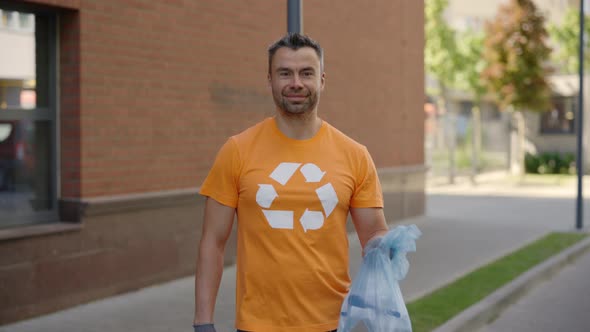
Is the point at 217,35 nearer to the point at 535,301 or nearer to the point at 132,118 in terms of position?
the point at 132,118

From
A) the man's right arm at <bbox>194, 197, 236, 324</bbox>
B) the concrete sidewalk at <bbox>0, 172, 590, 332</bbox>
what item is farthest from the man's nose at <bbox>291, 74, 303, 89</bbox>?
the concrete sidewalk at <bbox>0, 172, 590, 332</bbox>

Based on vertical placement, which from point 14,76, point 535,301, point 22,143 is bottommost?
point 535,301

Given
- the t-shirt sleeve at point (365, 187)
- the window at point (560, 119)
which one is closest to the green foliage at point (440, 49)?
the window at point (560, 119)

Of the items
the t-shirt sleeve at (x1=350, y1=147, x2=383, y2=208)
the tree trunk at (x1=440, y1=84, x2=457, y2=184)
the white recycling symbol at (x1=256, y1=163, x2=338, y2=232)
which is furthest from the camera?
the tree trunk at (x1=440, y1=84, x2=457, y2=184)

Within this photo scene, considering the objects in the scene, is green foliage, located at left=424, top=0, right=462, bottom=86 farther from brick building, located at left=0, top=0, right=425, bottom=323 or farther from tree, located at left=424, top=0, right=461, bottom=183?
brick building, located at left=0, top=0, right=425, bottom=323

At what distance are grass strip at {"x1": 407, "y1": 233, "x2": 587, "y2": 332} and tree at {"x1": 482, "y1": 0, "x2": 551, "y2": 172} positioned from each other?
550 inches

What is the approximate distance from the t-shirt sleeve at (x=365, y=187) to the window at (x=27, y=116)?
4.97 metres

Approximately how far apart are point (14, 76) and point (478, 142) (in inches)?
858

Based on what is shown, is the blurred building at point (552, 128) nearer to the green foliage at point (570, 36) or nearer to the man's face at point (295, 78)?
the green foliage at point (570, 36)

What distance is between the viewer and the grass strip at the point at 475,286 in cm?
728

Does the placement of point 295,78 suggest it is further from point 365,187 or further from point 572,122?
point 572,122

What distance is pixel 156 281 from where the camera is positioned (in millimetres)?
8664

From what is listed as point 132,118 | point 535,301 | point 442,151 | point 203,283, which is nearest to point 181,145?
point 132,118

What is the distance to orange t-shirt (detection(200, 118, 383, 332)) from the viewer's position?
311cm
